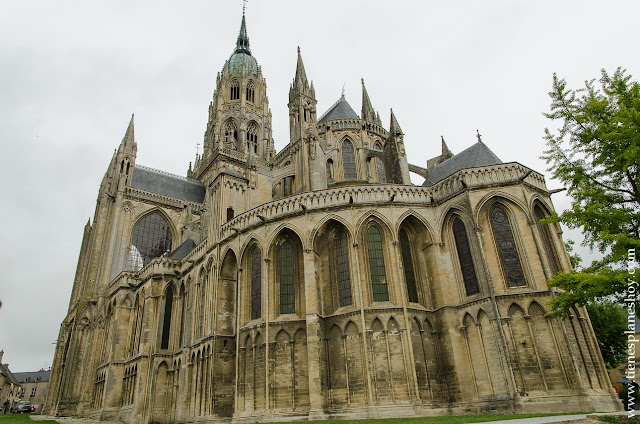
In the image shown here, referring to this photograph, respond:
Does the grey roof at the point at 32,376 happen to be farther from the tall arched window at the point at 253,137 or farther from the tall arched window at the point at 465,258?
the tall arched window at the point at 465,258

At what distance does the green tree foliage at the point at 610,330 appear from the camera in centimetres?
2419

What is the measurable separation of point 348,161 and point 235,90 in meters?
30.2

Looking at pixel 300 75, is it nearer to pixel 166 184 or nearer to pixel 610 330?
pixel 166 184

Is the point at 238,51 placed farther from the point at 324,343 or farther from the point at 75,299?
the point at 324,343

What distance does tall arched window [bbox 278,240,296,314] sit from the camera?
64.5 feet

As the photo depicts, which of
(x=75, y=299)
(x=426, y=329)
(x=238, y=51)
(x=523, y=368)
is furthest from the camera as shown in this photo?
(x=238, y=51)

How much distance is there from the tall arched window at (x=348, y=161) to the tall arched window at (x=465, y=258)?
464 inches

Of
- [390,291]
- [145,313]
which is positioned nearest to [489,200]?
[390,291]

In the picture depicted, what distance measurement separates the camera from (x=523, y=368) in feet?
50.7

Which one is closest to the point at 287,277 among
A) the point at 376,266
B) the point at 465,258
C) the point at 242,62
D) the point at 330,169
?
the point at 376,266

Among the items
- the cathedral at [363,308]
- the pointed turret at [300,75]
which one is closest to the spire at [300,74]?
the pointed turret at [300,75]

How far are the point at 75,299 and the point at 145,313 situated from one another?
17.1 metres

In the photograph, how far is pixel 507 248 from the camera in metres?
17.7

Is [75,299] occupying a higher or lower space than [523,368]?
higher
